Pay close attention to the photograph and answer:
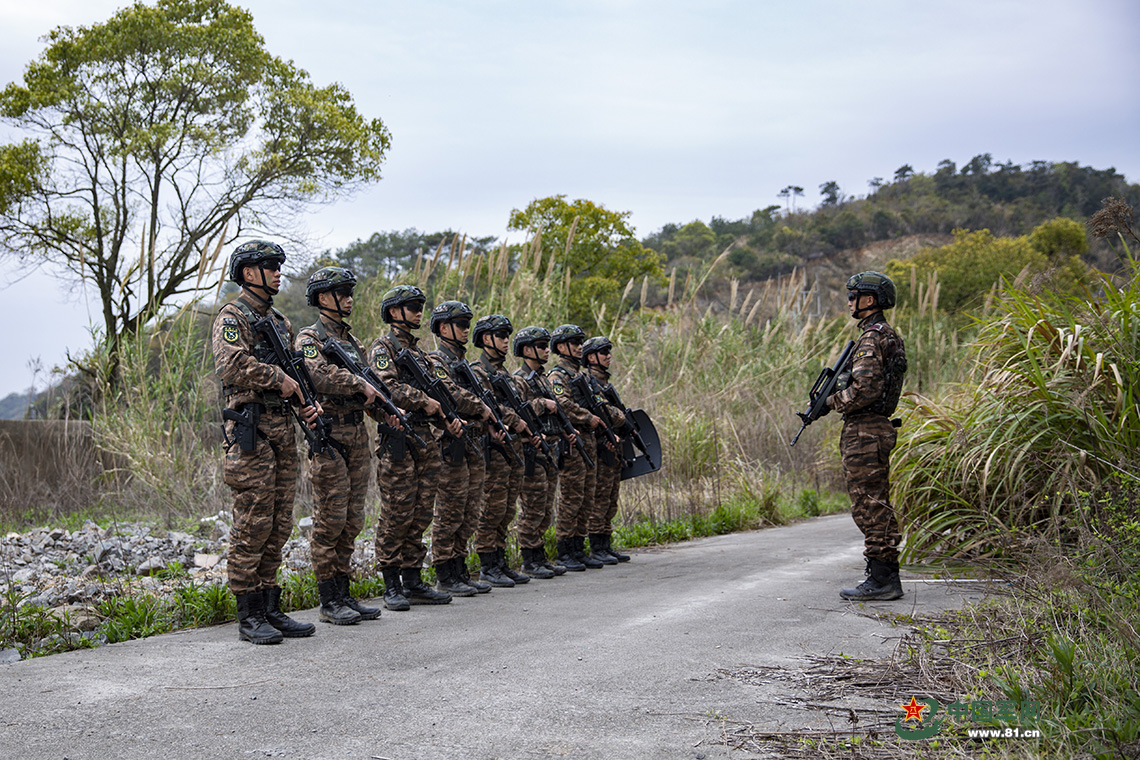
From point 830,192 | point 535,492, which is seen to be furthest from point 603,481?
point 830,192

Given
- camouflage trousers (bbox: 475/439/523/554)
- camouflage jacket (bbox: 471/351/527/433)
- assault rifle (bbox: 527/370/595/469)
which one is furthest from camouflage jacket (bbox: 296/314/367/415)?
assault rifle (bbox: 527/370/595/469)

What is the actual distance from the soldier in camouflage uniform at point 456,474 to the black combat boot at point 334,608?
1.12 m

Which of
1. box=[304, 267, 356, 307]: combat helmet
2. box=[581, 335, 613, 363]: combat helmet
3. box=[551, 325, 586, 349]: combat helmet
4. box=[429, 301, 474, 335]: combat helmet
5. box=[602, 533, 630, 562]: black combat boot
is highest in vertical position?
box=[304, 267, 356, 307]: combat helmet

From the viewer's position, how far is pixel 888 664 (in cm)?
416

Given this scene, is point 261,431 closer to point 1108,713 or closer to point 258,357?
point 258,357

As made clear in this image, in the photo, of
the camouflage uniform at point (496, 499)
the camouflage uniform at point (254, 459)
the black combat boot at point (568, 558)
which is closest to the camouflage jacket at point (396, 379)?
the camouflage uniform at point (496, 499)

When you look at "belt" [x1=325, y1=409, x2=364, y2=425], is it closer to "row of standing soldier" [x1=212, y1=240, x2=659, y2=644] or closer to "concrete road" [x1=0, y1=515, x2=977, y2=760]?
"row of standing soldier" [x1=212, y1=240, x2=659, y2=644]

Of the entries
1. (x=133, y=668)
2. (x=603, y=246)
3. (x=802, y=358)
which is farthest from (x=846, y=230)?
(x=133, y=668)

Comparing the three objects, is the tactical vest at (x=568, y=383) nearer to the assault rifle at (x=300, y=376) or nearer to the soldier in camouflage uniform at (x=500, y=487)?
the soldier in camouflage uniform at (x=500, y=487)

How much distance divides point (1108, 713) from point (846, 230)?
6832cm

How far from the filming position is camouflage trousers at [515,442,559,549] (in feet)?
25.8

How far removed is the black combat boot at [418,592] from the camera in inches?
253

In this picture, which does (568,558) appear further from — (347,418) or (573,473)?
(347,418)

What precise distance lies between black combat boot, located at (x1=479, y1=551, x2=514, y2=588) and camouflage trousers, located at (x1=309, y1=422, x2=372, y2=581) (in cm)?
167
